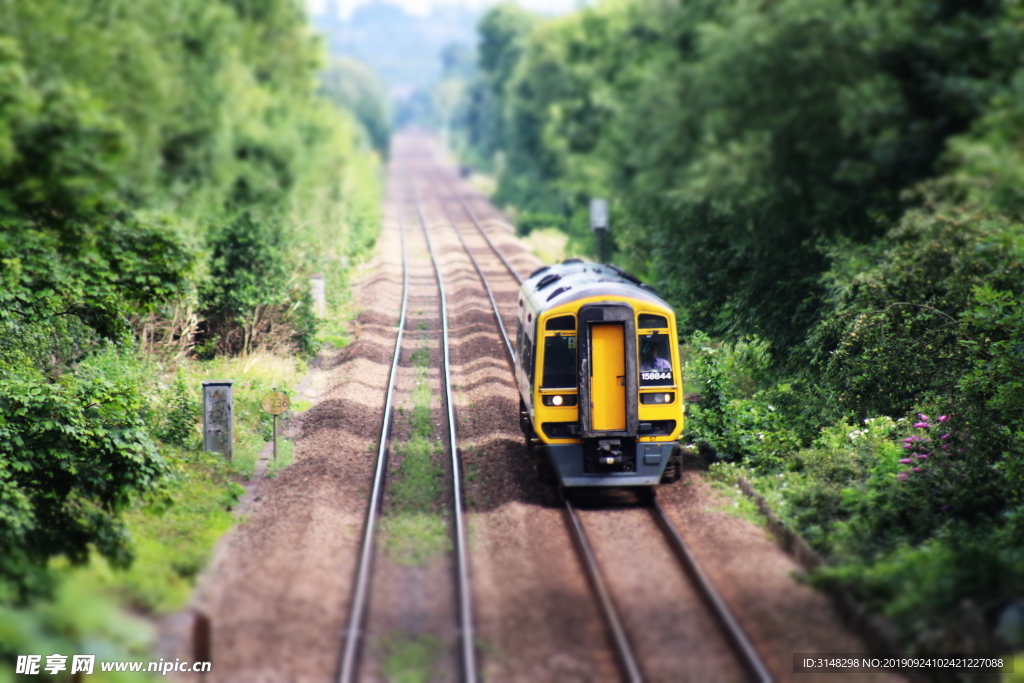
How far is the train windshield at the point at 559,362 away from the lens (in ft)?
44.1

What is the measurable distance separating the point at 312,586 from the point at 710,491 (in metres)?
5.89

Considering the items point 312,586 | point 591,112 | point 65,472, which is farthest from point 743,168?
point 591,112

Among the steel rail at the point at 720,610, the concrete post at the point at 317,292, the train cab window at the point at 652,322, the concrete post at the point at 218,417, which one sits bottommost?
the steel rail at the point at 720,610

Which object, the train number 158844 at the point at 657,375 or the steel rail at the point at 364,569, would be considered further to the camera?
the train number 158844 at the point at 657,375

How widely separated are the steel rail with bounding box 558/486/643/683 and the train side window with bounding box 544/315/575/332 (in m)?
2.36

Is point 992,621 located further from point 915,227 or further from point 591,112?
point 591,112

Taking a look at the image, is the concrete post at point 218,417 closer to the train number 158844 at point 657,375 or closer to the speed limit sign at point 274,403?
the speed limit sign at point 274,403

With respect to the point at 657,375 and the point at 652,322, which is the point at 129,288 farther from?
the point at 657,375

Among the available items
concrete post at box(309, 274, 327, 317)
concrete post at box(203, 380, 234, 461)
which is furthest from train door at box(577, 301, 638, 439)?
concrete post at box(309, 274, 327, 317)

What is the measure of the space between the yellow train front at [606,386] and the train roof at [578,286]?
0.03 metres

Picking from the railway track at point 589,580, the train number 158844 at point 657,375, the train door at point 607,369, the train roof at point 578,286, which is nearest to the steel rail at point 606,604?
the railway track at point 589,580

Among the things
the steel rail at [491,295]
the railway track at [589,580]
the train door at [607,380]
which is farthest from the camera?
the steel rail at [491,295]

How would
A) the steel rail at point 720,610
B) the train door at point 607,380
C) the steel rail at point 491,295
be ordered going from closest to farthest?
the steel rail at point 720,610 < the train door at point 607,380 < the steel rail at point 491,295

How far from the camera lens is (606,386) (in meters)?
13.2
